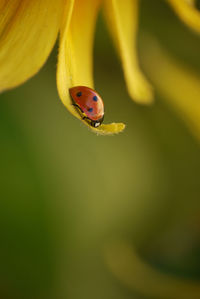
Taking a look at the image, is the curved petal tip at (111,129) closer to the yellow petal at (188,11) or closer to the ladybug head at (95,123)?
the ladybug head at (95,123)

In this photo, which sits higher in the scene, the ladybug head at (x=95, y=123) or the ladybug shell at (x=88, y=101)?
the ladybug shell at (x=88, y=101)

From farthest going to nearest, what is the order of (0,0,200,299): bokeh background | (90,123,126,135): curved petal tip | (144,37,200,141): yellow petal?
(0,0,200,299): bokeh background, (144,37,200,141): yellow petal, (90,123,126,135): curved petal tip

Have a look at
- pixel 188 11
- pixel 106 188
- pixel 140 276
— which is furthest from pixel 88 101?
pixel 140 276

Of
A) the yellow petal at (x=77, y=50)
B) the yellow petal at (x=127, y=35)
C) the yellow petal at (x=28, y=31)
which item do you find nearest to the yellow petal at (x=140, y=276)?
the yellow petal at (x=127, y=35)

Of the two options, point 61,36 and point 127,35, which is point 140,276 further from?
point 61,36

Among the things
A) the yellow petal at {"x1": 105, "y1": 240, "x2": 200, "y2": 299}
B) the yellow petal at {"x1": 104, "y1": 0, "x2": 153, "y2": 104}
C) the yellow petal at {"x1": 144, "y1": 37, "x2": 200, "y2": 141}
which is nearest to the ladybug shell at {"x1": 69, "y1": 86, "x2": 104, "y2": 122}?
the yellow petal at {"x1": 104, "y1": 0, "x2": 153, "y2": 104}

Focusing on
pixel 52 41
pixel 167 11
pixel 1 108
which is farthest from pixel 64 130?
pixel 52 41

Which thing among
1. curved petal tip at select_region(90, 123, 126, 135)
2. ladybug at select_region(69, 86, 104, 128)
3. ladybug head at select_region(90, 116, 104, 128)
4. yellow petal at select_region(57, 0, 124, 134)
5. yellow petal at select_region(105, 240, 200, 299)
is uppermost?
yellow petal at select_region(57, 0, 124, 134)

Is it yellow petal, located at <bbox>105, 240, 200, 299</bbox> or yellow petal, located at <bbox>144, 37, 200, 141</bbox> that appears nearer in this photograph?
yellow petal, located at <bbox>144, 37, 200, 141</bbox>

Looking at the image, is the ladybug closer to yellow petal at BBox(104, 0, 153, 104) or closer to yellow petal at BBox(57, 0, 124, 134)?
yellow petal at BBox(57, 0, 124, 134)
